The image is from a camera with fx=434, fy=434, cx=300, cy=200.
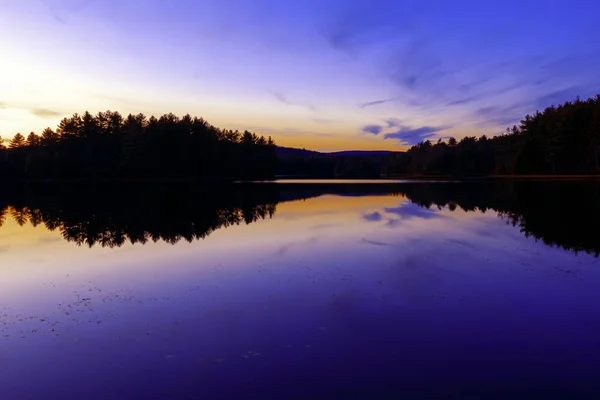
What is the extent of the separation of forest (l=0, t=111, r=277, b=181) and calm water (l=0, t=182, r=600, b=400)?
8702 centimetres

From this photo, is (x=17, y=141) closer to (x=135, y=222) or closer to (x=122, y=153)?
(x=122, y=153)

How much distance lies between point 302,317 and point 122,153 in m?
107

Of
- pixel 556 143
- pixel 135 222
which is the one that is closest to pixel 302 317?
pixel 135 222

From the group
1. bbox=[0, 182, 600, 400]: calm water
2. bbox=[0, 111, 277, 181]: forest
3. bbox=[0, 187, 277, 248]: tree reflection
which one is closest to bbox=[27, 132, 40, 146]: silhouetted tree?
bbox=[0, 111, 277, 181]: forest

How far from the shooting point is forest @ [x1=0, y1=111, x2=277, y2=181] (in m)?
101

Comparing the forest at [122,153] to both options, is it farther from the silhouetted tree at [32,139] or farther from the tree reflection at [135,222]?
the tree reflection at [135,222]

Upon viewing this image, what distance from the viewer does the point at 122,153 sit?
351 feet

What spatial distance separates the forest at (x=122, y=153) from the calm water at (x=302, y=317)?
87018 millimetres

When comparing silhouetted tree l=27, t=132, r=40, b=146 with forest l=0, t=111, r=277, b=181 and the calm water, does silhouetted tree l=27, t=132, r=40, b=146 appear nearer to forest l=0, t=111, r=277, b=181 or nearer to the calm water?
forest l=0, t=111, r=277, b=181

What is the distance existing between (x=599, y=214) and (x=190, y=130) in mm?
107547

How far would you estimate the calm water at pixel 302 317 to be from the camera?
23.1ft

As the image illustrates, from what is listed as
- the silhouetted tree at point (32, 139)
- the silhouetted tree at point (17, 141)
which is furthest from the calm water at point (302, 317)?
the silhouetted tree at point (17, 141)

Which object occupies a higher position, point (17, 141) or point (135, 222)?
point (17, 141)

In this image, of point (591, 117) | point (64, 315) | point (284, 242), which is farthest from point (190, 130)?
point (64, 315)
